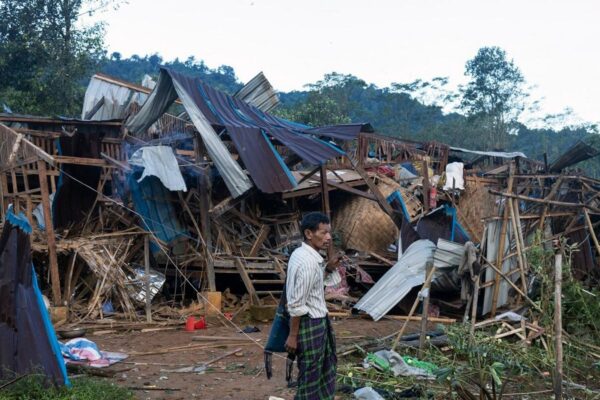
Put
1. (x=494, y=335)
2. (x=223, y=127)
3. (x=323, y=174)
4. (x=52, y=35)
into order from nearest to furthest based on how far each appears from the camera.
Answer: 1. (x=494, y=335)
2. (x=223, y=127)
3. (x=323, y=174)
4. (x=52, y=35)

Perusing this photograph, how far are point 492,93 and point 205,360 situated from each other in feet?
109

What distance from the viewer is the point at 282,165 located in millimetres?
11258

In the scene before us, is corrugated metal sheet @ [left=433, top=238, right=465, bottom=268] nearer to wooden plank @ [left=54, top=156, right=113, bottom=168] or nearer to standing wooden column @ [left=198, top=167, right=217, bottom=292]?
standing wooden column @ [left=198, top=167, right=217, bottom=292]

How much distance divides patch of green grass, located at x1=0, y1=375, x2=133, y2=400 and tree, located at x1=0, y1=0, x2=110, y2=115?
549 inches

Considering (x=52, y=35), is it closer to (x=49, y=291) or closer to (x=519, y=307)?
(x=49, y=291)

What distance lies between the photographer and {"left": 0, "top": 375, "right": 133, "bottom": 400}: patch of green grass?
214 inches

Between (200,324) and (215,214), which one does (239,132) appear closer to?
(215,214)

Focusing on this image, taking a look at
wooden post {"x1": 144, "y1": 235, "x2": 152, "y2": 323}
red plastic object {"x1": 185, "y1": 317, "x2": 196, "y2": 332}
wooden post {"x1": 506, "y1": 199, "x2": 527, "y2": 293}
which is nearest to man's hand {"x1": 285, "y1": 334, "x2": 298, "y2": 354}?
wooden post {"x1": 506, "y1": 199, "x2": 527, "y2": 293}

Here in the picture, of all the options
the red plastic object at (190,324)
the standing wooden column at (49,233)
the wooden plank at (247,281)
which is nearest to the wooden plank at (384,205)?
the wooden plank at (247,281)

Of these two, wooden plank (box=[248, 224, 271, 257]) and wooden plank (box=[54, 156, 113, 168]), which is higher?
wooden plank (box=[54, 156, 113, 168])

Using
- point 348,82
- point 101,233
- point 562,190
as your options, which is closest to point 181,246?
point 101,233

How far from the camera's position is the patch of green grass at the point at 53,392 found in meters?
5.43

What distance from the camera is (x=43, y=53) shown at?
733 inches

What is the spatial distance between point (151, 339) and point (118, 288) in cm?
151
